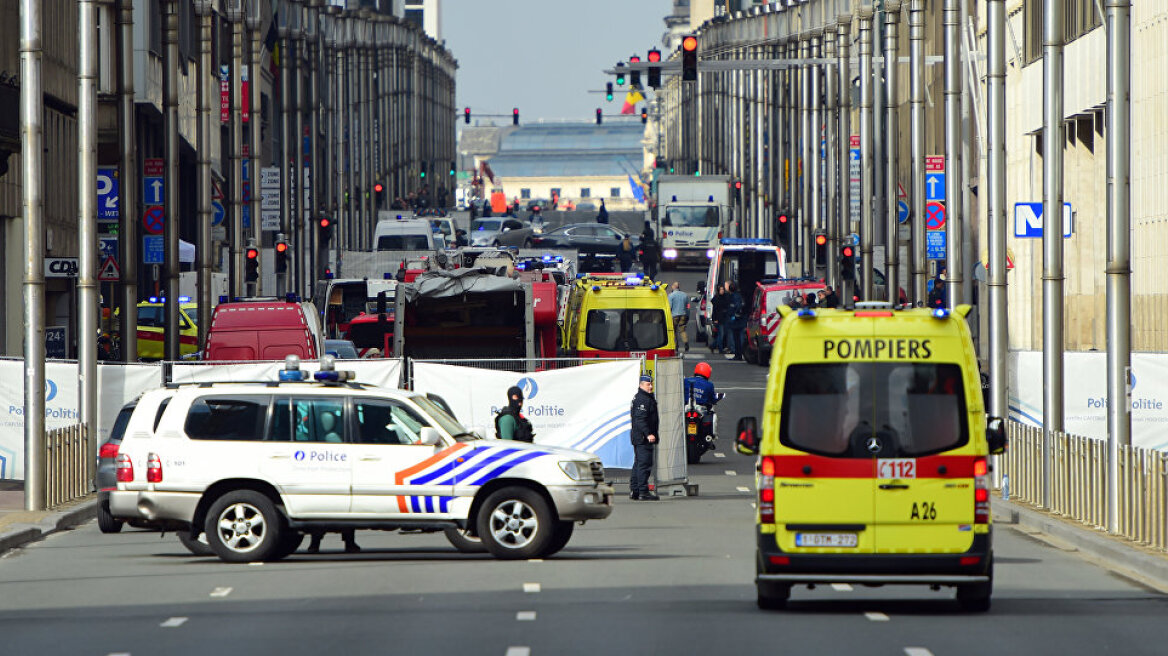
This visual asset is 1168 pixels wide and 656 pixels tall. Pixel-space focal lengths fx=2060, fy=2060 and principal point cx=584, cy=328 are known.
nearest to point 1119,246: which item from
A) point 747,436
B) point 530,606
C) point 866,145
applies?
point 747,436

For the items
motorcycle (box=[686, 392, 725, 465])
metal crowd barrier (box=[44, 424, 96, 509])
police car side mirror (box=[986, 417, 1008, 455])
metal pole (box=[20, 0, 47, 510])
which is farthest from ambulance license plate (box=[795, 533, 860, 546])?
motorcycle (box=[686, 392, 725, 465])

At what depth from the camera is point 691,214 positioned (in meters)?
90.5

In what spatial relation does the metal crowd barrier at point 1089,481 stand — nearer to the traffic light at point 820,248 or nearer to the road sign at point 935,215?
the road sign at point 935,215

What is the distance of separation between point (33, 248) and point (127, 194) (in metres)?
8.59

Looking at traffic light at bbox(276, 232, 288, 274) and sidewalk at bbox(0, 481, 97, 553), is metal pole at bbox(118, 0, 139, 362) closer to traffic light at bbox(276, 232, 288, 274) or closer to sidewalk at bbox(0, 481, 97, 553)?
sidewalk at bbox(0, 481, 97, 553)

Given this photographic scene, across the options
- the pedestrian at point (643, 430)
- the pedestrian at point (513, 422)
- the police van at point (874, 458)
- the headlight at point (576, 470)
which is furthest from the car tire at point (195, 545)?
the pedestrian at point (643, 430)

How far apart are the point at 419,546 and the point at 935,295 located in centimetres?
2429

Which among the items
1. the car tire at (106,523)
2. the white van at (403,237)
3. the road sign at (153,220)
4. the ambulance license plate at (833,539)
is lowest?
the car tire at (106,523)

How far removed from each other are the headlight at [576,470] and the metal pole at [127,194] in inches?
588

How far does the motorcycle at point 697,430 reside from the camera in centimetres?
3134

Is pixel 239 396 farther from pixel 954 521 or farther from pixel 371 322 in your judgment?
pixel 371 322

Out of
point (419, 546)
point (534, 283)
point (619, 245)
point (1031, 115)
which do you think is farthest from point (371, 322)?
point (619, 245)

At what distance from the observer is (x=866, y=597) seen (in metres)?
16.2

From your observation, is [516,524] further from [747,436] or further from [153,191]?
[153,191]
